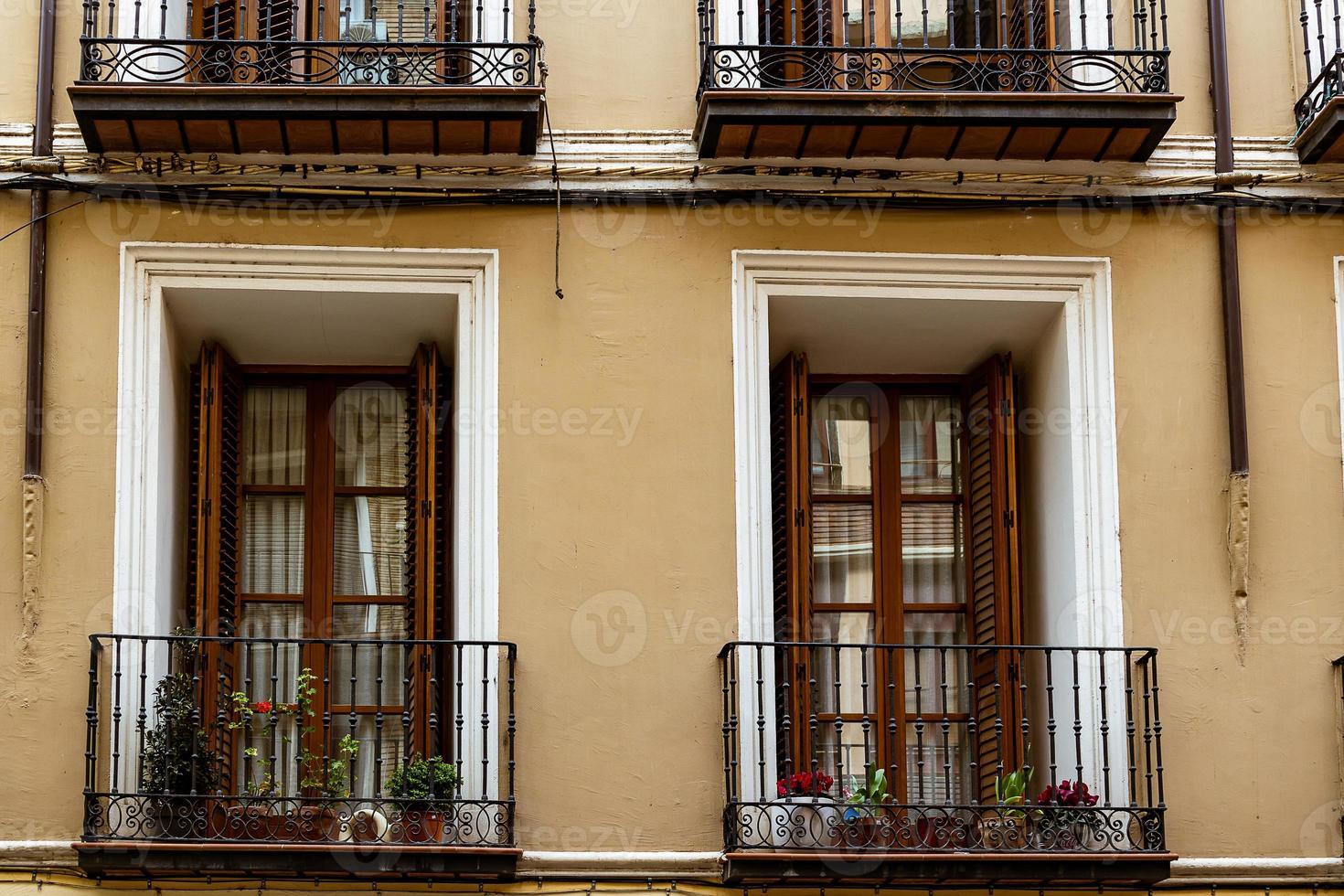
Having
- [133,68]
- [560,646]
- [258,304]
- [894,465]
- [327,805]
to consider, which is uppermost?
[133,68]

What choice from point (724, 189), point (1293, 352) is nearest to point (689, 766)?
point (724, 189)

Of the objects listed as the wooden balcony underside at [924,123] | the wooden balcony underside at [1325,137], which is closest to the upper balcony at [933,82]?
the wooden balcony underside at [924,123]

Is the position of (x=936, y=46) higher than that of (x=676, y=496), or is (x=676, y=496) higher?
(x=936, y=46)

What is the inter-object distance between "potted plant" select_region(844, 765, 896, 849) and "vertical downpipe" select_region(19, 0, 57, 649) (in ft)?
12.6

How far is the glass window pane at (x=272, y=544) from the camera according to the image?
1125 centimetres

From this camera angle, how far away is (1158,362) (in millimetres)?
10758

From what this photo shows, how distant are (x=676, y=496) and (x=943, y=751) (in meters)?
1.94

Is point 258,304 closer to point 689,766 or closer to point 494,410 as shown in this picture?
point 494,410

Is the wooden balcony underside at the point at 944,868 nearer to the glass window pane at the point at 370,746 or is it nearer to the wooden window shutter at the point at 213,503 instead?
the glass window pane at the point at 370,746

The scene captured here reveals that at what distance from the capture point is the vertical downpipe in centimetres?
1012

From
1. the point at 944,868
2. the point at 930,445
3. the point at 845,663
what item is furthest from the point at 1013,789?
the point at 930,445

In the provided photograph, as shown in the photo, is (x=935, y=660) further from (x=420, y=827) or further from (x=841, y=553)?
(x=420, y=827)

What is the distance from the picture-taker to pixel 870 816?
32.7 ft

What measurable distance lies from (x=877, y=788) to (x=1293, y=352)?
3.02 metres
